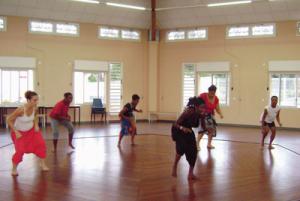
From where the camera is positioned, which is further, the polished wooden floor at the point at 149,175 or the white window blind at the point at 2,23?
the white window blind at the point at 2,23

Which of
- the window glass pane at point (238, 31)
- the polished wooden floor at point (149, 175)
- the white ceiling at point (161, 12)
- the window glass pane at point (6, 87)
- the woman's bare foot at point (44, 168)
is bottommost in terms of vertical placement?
the polished wooden floor at point (149, 175)

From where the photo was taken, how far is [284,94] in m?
14.7

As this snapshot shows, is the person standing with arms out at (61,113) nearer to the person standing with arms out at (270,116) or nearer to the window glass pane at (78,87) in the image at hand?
the person standing with arms out at (270,116)

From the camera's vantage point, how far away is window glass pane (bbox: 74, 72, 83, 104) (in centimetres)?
1567

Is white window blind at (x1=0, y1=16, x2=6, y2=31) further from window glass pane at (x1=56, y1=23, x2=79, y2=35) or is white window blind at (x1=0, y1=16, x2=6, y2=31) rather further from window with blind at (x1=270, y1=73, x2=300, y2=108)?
window with blind at (x1=270, y1=73, x2=300, y2=108)

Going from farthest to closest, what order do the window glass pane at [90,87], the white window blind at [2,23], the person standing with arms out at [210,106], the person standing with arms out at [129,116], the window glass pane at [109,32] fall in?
the window glass pane at [109,32] < the window glass pane at [90,87] < the white window blind at [2,23] < the person standing with arms out at [129,116] < the person standing with arms out at [210,106]

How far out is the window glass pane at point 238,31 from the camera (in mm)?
15203

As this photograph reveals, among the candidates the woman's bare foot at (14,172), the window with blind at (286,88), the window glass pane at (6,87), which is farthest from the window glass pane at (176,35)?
the woman's bare foot at (14,172)

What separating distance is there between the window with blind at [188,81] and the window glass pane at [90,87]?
11.5ft

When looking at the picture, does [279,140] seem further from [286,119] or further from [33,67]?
[33,67]

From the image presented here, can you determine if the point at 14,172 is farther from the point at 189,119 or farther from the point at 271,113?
the point at 271,113

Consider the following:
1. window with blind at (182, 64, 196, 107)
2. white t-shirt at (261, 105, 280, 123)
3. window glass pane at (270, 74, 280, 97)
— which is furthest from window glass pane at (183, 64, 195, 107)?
white t-shirt at (261, 105, 280, 123)

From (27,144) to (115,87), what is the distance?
398 inches

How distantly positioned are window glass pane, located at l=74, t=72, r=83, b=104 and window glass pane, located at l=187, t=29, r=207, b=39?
4.55m
